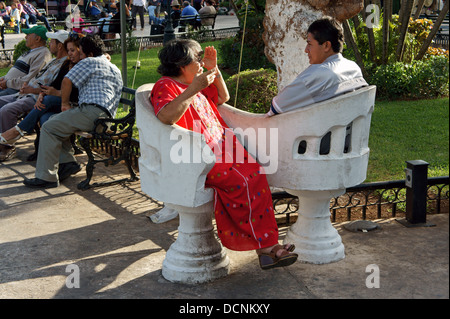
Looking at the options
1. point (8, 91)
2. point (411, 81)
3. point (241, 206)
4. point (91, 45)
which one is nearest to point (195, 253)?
point (241, 206)

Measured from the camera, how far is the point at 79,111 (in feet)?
20.1

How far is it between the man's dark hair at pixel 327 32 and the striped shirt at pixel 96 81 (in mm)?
2808

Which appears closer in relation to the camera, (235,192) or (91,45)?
(235,192)

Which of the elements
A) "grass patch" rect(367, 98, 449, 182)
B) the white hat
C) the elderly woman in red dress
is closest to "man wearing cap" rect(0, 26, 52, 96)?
the white hat

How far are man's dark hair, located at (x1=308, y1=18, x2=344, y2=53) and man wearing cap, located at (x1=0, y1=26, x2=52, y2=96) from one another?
4.69 m

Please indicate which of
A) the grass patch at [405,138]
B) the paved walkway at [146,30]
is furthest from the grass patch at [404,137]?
the paved walkway at [146,30]

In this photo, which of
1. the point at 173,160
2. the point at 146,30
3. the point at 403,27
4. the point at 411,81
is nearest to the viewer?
the point at 173,160

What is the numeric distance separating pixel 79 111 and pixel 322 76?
3.01m

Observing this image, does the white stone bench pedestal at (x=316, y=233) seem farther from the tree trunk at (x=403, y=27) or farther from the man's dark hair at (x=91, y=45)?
the tree trunk at (x=403, y=27)

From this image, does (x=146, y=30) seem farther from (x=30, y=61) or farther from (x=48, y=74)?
(x=48, y=74)

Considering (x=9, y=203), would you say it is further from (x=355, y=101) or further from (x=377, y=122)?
(x=377, y=122)

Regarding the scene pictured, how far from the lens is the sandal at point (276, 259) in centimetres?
377

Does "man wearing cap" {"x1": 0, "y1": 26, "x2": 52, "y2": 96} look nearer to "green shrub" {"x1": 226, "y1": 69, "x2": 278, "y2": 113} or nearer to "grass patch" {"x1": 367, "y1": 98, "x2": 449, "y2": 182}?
"green shrub" {"x1": 226, "y1": 69, "x2": 278, "y2": 113}
